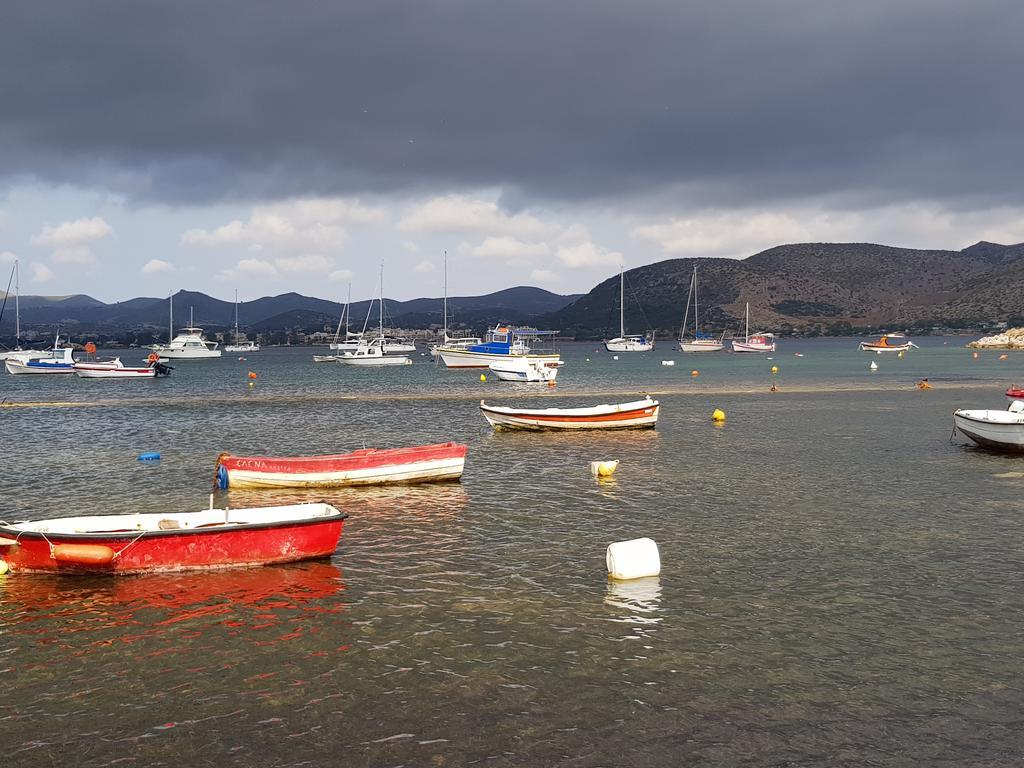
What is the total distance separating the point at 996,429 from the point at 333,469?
2518 centimetres

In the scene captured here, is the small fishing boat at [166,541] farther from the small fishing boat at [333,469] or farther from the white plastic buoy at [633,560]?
the small fishing boat at [333,469]

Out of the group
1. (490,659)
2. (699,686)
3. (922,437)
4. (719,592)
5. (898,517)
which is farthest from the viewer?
(922,437)

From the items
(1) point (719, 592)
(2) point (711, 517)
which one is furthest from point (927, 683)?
(2) point (711, 517)

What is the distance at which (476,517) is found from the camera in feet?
70.4

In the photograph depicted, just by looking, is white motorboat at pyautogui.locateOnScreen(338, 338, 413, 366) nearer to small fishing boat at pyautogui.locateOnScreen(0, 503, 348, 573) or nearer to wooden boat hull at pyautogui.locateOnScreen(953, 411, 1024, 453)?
wooden boat hull at pyautogui.locateOnScreen(953, 411, 1024, 453)

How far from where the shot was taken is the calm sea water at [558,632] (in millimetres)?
9312

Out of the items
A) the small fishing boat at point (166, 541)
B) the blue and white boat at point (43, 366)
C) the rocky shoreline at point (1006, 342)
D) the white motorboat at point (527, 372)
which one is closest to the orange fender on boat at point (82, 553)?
the small fishing boat at point (166, 541)

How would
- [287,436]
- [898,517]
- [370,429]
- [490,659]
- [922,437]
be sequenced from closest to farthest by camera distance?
[490,659] → [898,517] → [922,437] → [287,436] → [370,429]

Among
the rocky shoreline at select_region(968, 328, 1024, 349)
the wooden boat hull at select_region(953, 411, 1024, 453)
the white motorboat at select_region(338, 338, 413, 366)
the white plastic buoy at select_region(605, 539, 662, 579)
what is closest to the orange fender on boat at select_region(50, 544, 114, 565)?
the white plastic buoy at select_region(605, 539, 662, 579)

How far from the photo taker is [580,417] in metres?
41.0

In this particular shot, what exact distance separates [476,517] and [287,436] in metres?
23.7

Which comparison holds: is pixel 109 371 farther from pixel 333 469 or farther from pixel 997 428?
pixel 997 428

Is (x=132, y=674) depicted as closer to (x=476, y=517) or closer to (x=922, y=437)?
(x=476, y=517)

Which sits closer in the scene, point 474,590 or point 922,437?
point 474,590
